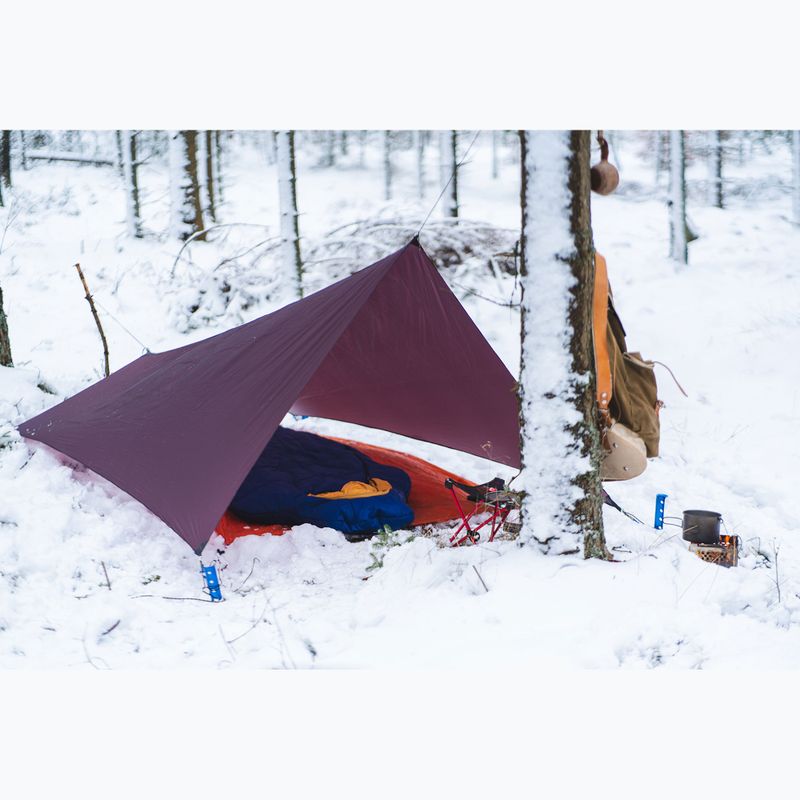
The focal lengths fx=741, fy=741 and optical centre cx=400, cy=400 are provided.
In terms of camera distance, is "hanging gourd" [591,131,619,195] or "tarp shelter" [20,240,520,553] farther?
"tarp shelter" [20,240,520,553]

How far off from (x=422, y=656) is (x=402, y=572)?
2.16ft

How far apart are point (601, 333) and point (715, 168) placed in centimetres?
1029

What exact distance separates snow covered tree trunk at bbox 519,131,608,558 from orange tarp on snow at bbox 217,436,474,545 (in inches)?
52.2

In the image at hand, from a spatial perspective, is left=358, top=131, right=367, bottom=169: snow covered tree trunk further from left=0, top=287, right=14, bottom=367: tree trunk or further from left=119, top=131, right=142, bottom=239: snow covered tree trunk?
left=0, top=287, right=14, bottom=367: tree trunk

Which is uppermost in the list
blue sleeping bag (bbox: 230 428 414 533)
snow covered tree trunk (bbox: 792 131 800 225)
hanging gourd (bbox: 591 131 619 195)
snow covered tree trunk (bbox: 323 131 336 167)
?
snow covered tree trunk (bbox: 323 131 336 167)

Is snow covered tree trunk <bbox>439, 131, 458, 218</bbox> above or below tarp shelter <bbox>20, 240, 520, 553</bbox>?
above

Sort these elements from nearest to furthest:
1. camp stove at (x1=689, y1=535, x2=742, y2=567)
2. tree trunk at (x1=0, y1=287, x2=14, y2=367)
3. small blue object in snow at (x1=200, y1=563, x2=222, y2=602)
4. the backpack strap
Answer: the backpack strap → small blue object in snow at (x1=200, y1=563, x2=222, y2=602) → camp stove at (x1=689, y1=535, x2=742, y2=567) → tree trunk at (x1=0, y1=287, x2=14, y2=367)

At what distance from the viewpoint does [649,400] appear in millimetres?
3002

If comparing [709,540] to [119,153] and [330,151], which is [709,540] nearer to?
[119,153]

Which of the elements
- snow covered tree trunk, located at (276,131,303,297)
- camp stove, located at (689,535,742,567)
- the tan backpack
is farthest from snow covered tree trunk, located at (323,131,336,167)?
camp stove, located at (689,535,742,567)

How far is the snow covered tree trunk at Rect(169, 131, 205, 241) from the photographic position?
776 cm

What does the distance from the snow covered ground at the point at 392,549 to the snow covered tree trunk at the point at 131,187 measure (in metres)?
0.19

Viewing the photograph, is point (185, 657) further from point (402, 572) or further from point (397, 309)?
point (397, 309)

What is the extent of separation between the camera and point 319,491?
390 cm
